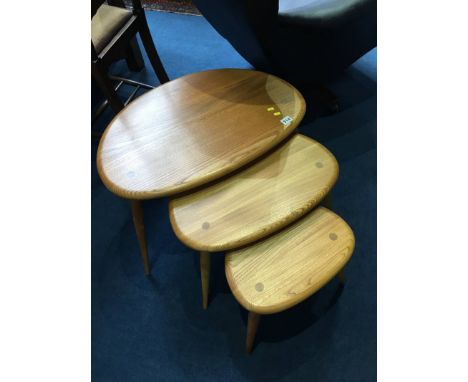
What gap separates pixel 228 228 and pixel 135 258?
68 cm

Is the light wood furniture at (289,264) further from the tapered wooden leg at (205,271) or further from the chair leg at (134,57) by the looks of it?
the chair leg at (134,57)

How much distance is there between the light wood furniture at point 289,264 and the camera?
104 centimetres

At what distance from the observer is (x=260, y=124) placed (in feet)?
4.37

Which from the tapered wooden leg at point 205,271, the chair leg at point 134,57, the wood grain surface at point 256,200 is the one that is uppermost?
the chair leg at point 134,57

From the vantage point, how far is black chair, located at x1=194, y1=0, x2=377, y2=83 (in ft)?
4.64

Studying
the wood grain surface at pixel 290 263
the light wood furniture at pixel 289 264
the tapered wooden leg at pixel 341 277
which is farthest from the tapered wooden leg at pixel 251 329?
the tapered wooden leg at pixel 341 277

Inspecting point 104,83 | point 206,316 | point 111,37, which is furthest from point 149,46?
point 206,316

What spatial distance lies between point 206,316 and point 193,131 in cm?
73

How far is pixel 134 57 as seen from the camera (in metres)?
2.27

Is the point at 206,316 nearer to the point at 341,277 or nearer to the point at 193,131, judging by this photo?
the point at 341,277

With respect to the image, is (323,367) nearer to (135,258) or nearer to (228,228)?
(228,228)

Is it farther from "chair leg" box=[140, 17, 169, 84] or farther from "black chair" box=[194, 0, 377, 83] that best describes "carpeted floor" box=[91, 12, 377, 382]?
"chair leg" box=[140, 17, 169, 84]

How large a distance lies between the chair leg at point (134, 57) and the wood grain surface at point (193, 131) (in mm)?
934

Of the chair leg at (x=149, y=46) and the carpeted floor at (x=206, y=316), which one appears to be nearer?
the carpeted floor at (x=206, y=316)
